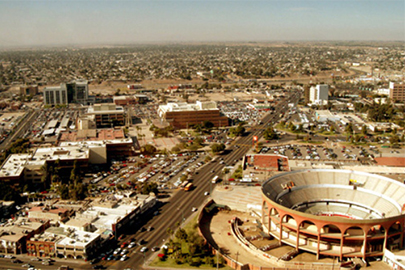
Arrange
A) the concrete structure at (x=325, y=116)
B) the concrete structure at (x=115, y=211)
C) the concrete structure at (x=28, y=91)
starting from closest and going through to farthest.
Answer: the concrete structure at (x=115, y=211) → the concrete structure at (x=325, y=116) → the concrete structure at (x=28, y=91)

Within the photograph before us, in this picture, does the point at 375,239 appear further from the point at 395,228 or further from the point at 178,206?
the point at 178,206

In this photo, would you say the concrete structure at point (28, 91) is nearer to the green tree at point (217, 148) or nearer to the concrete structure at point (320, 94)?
the green tree at point (217, 148)

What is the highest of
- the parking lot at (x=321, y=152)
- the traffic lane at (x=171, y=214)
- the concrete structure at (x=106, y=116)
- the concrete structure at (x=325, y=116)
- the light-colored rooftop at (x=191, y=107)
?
the light-colored rooftop at (x=191, y=107)

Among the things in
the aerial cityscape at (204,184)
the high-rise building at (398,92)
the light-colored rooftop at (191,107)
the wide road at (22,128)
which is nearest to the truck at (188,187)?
the aerial cityscape at (204,184)

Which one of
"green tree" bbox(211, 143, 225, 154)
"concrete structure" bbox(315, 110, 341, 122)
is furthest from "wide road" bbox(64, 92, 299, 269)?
"concrete structure" bbox(315, 110, 341, 122)

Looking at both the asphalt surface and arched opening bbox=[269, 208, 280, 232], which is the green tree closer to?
the asphalt surface

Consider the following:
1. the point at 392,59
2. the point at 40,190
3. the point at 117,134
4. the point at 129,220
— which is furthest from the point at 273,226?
the point at 392,59
